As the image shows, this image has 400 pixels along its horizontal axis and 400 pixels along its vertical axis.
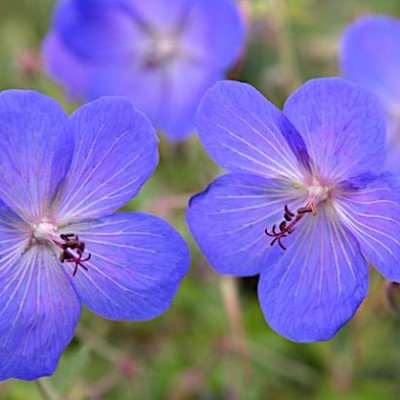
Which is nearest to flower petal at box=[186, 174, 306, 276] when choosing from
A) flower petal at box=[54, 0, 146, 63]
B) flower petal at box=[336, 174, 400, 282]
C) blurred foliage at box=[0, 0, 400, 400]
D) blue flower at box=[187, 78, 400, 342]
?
blue flower at box=[187, 78, 400, 342]

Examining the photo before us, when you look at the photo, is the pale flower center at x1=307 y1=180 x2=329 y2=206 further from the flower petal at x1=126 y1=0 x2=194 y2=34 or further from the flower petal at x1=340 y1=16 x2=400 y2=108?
the flower petal at x1=126 y1=0 x2=194 y2=34

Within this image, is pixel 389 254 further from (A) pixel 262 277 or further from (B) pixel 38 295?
(B) pixel 38 295

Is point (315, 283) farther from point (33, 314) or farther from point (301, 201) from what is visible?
point (33, 314)

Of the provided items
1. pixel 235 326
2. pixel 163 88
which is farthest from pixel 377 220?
pixel 163 88

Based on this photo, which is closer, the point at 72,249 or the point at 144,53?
the point at 72,249

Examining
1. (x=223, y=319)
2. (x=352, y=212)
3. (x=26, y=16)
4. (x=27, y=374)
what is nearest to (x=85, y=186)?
(x=27, y=374)

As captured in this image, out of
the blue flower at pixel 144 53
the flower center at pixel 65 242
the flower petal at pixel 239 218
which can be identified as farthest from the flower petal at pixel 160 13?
the flower center at pixel 65 242
